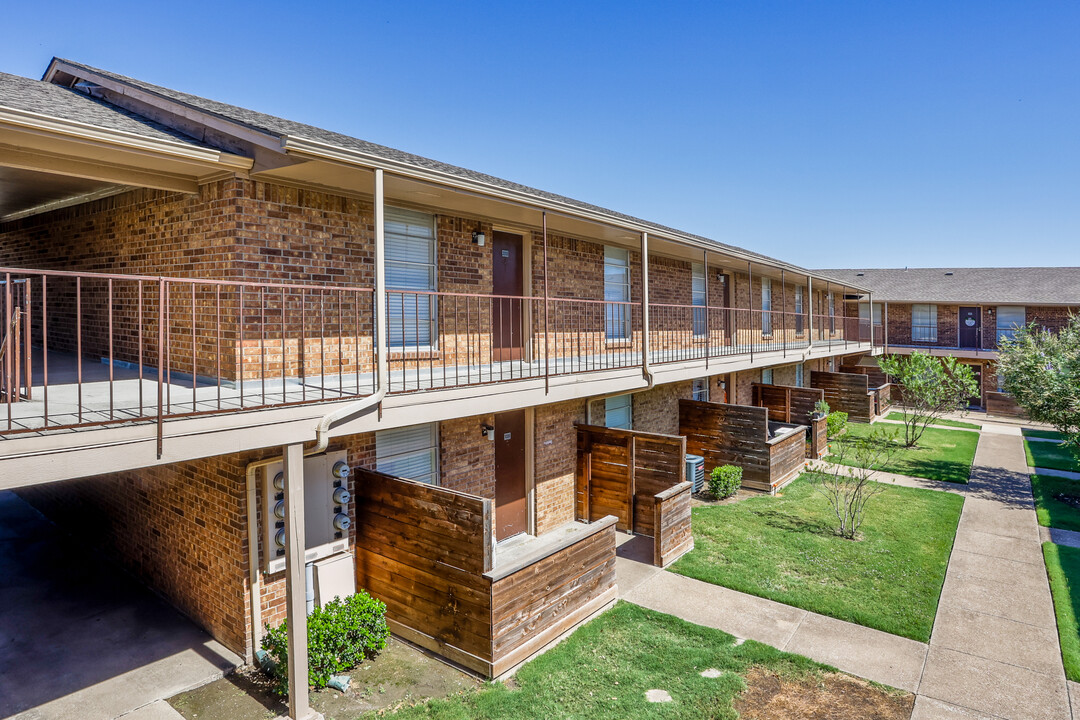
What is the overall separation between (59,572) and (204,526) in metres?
3.64

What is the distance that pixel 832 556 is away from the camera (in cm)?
887

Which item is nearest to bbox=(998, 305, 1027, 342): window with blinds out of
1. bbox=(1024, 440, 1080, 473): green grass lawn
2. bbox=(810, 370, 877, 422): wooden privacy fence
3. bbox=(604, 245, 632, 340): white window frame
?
bbox=(1024, 440, 1080, 473): green grass lawn

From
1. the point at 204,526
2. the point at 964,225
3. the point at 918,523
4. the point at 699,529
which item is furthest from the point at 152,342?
the point at 964,225

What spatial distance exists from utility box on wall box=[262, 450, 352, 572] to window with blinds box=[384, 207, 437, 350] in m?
1.77

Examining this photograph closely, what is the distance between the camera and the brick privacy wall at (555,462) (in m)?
9.86

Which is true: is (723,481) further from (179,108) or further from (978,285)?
(978,285)

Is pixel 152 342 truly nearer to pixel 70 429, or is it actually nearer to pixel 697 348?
pixel 70 429

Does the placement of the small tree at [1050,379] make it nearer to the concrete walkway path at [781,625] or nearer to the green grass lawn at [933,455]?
the green grass lawn at [933,455]

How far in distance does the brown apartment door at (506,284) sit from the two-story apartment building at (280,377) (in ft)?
0.19

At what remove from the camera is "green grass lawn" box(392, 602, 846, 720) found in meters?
5.17

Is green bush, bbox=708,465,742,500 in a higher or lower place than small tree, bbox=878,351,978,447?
lower

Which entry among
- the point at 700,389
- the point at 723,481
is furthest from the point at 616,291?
the point at 700,389

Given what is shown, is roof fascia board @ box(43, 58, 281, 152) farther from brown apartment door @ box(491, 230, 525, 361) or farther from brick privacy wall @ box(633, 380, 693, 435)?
brick privacy wall @ box(633, 380, 693, 435)

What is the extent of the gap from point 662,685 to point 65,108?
26.1ft
